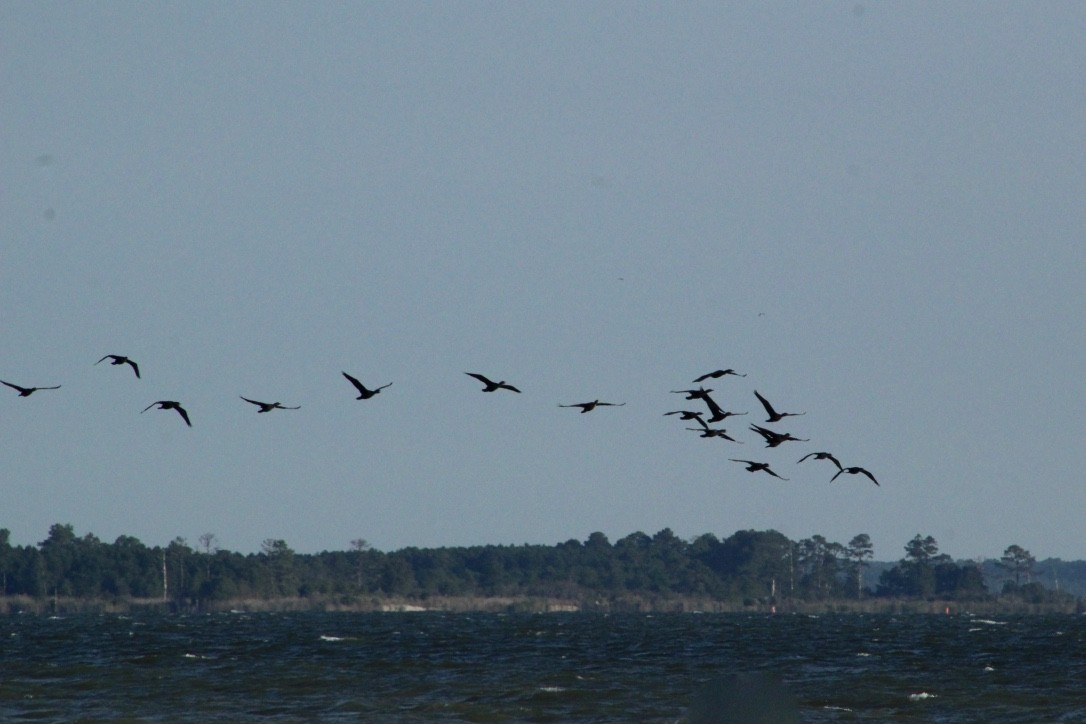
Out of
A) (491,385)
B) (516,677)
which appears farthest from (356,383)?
(516,677)

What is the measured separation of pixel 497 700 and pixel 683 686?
7.78m

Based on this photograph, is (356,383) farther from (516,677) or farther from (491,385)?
(516,677)

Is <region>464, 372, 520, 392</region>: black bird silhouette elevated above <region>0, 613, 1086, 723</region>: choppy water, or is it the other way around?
Answer: <region>464, 372, 520, 392</region>: black bird silhouette

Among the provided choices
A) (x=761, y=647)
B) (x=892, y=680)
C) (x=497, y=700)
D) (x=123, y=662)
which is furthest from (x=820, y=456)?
(x=761, y=647)

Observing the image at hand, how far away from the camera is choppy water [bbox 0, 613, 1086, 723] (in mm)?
49312

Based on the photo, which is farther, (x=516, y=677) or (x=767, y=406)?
(x=516, y=677)

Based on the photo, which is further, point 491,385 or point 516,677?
point 516,677

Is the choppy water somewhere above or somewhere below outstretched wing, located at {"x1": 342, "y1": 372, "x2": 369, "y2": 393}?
below

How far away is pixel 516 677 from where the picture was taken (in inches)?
2502

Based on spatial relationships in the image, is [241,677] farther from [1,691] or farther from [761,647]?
[761,647]

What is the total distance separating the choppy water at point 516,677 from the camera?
49.3 meters

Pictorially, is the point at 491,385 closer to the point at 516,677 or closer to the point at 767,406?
the point at 767,406

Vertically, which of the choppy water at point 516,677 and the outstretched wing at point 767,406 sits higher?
the outstretched wing at point 767,406

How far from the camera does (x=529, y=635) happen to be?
372 feet
